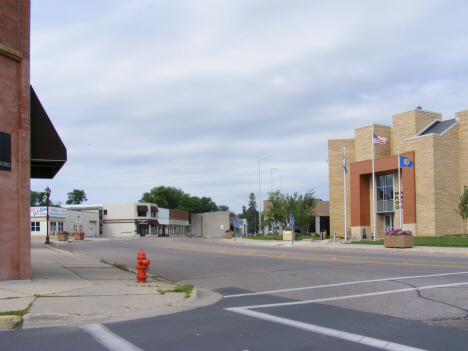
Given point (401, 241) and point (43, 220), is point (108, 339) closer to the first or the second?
point (401, 241)

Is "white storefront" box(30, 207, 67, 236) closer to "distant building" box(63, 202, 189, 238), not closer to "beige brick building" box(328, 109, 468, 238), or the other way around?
"distant building" box(63, 202, 189, 238)

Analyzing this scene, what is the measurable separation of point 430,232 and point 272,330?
3695 centimetres

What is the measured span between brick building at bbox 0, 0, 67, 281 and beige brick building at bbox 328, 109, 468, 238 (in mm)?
32544

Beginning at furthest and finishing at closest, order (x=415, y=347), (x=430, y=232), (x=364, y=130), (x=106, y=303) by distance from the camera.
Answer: (x=364, y=130)
(x=430, y=232)
(x=106, y=303)
(x=415, y=347)

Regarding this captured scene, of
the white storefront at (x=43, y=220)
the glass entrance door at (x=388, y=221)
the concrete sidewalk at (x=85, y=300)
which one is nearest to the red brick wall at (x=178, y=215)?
the white storefront at (x=43, y=220)

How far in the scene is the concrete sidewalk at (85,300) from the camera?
313 inches

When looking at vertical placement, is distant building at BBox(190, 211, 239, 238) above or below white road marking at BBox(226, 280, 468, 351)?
below

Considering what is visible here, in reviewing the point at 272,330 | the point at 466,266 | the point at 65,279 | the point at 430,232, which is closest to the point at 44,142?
the point at 65,279

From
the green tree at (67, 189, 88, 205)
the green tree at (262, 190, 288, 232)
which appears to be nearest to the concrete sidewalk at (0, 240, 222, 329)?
the green tree at (262, 190, 288, 232)

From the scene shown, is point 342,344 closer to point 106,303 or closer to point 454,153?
point 106,303

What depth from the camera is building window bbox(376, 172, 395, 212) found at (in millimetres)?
45669

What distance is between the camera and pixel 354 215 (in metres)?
47.7

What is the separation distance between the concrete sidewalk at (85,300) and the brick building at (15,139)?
30.3 inches

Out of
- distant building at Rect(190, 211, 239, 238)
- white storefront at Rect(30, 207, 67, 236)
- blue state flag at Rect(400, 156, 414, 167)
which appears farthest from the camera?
distant building at Rect(190, 211, 239, 238)
